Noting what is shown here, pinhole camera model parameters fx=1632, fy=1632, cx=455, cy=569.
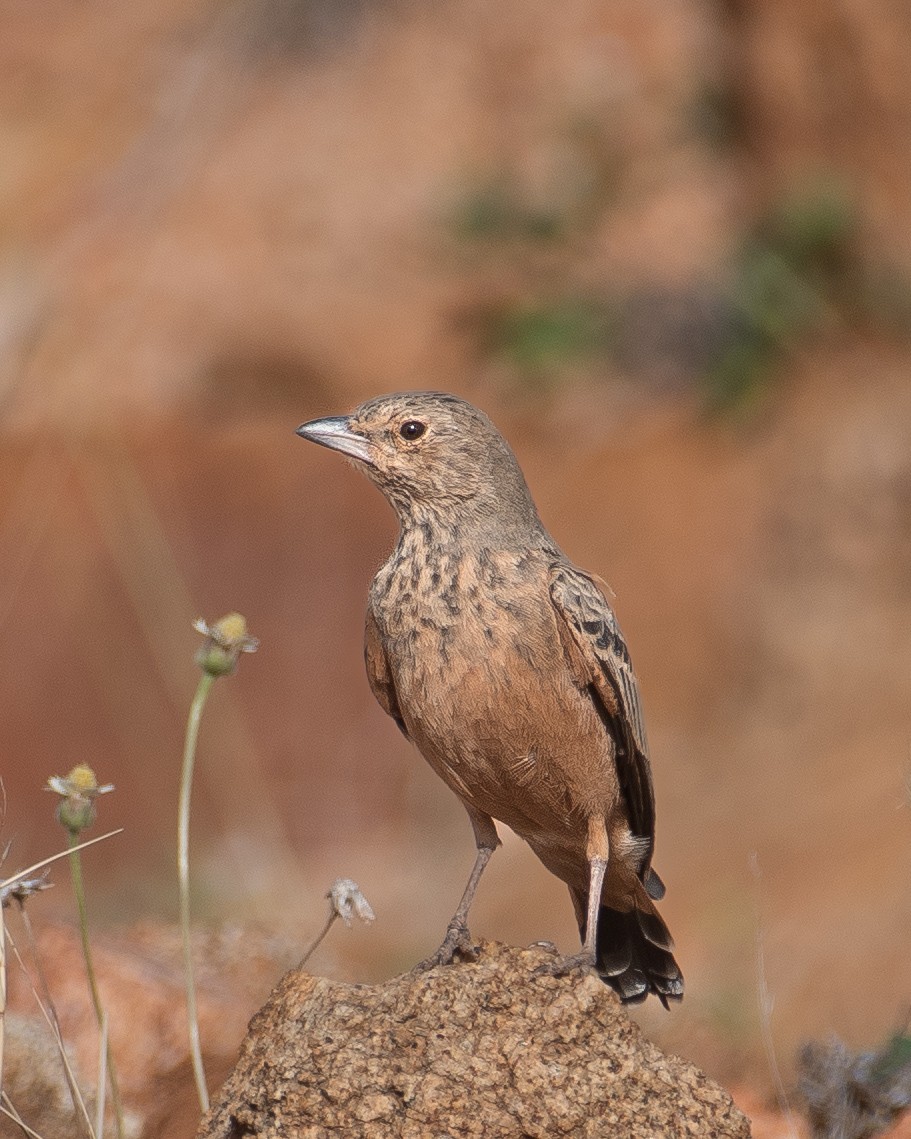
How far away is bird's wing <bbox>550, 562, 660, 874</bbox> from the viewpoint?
209 inches

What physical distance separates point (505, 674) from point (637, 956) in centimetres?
137

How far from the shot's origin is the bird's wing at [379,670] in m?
5.47

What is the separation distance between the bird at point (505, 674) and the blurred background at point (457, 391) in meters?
4.06

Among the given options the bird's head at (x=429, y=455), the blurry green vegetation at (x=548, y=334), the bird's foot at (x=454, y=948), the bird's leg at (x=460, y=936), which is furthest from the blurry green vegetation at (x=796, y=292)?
the bird's foot at (x=454, y=948)

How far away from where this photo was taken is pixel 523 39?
59.0ft

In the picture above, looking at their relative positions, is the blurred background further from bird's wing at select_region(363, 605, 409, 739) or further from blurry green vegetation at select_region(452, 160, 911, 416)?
bird's wing at select_region(363, 605, 409, 739)

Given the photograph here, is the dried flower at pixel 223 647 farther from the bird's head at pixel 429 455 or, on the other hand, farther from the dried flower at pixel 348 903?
the bird's head at pixel 429 455

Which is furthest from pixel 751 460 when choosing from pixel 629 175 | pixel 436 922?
pixel 436 922

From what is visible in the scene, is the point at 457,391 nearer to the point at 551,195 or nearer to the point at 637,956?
the point at 551,195

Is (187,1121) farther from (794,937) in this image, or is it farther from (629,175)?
(629,175)

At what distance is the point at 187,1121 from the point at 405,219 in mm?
12831

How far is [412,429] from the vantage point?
5723mm

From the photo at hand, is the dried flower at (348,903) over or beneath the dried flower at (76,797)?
beneath

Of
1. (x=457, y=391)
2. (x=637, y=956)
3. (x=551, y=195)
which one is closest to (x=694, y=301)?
(x=551, y=195)
